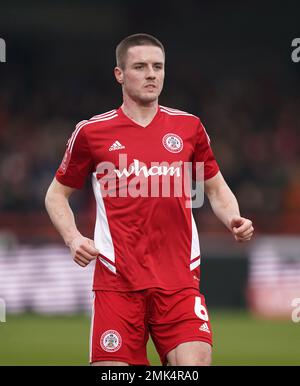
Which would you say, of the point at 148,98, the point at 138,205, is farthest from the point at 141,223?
the point at 148,98

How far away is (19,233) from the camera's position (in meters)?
16.8

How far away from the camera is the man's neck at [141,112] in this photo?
7148 mm

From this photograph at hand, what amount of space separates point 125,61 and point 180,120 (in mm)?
527

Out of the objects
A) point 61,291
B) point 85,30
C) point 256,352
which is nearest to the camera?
point 256,352

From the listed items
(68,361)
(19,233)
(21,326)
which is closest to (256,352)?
(68,361)

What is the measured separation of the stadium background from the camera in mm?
15984

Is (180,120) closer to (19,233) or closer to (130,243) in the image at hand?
(130,243)

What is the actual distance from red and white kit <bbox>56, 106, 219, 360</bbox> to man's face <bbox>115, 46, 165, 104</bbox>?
202 mm

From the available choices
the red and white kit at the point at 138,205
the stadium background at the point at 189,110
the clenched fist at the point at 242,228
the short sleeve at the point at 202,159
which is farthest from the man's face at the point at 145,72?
the stadium background at the point at 189,110

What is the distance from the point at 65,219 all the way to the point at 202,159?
984 mm

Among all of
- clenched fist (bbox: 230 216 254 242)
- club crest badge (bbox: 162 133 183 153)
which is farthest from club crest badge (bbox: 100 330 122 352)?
club crest badge (bbox: 162 133 183 153)

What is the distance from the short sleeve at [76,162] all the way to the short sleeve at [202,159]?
2.27ft

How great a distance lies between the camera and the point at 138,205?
691cm

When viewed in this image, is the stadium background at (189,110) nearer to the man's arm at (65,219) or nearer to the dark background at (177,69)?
the dark background at (177,69)
